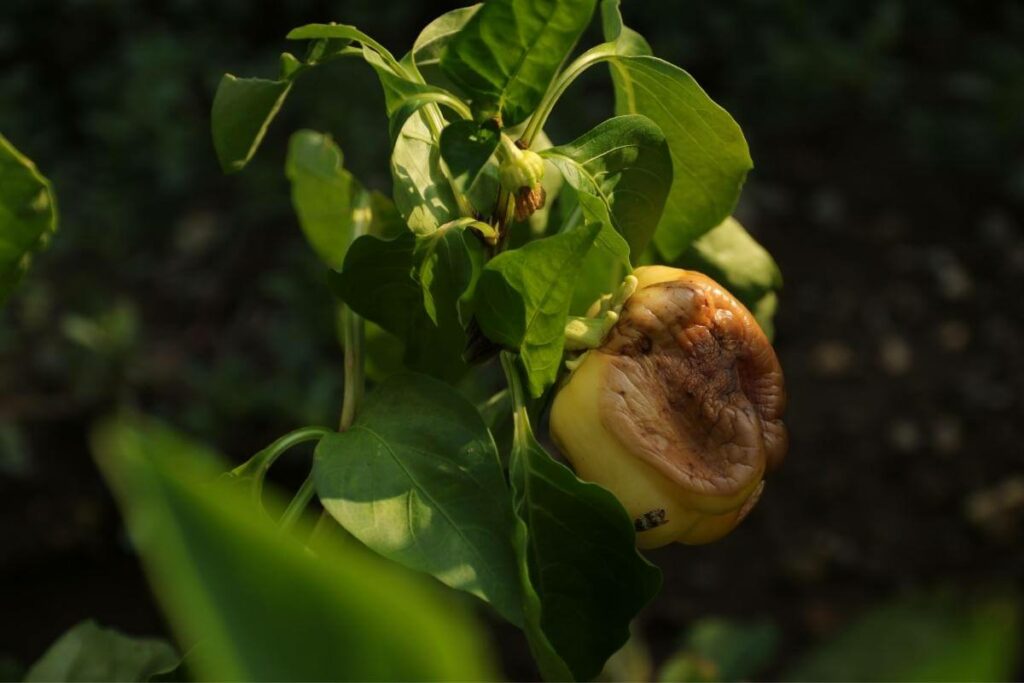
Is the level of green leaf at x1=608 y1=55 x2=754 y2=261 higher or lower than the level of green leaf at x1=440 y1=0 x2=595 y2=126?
lower

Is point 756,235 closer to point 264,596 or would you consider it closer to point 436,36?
point 436,36

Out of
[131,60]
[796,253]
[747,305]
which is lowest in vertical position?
[796,253]

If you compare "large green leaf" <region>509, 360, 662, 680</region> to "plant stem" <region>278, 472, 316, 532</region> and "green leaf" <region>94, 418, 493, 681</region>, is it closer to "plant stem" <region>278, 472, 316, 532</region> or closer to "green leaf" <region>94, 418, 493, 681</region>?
"plant stem" <region>278, 472, 316, 532</region>

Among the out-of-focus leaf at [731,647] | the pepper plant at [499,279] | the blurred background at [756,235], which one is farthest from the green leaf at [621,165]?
the blurred background at [756,235]

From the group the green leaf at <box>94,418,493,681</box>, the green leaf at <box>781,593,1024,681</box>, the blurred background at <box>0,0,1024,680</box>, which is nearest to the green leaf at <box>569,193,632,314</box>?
the green leaf at <box>781,593,1024,681</box>

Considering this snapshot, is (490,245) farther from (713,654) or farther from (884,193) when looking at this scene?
(884,193)

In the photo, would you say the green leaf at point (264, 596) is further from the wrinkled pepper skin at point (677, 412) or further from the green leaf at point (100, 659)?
the green leaf at point (100, 659)

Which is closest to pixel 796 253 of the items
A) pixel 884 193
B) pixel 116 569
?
pixel 884 193
